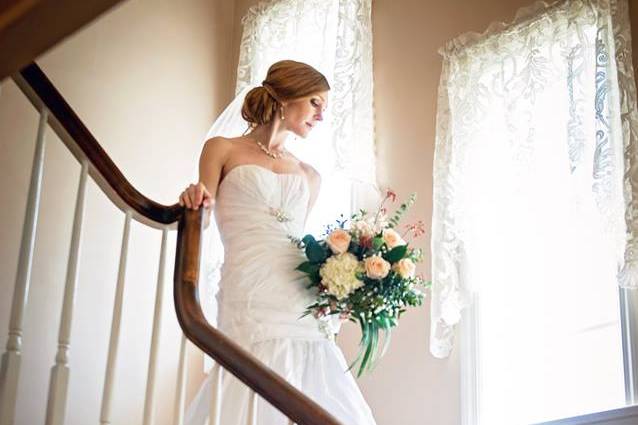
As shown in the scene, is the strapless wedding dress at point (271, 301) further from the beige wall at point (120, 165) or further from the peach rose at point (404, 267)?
the beige wall at point (120, 165)

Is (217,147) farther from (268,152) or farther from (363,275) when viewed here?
(363,275)

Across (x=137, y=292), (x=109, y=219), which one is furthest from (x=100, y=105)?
(x=137, y=292)

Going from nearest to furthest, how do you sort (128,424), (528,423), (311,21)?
(528,423) → (128,424) → (311,21)

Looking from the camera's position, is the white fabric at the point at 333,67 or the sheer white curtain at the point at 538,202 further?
the white fabric at the point at 333,67

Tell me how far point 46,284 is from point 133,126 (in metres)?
0.88

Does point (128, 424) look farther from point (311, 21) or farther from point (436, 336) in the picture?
point (311, 21)

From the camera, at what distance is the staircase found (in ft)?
6.52

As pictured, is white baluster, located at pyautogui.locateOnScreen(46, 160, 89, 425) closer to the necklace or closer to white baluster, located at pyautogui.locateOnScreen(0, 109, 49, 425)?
white baluster, located at pyautogui.locateOnScreen(0, 109, 49, 425)

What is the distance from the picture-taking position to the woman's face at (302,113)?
127 inches

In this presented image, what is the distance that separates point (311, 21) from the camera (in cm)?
425

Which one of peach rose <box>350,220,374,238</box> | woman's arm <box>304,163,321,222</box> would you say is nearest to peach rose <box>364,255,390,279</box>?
peach rose <box>350,220,374,238</box>

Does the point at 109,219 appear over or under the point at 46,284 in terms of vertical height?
over

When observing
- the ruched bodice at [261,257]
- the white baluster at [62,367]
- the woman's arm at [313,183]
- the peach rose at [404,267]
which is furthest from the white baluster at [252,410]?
the woman's arm at [313,183]

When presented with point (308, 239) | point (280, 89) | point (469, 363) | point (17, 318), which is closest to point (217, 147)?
point (280, 89)
